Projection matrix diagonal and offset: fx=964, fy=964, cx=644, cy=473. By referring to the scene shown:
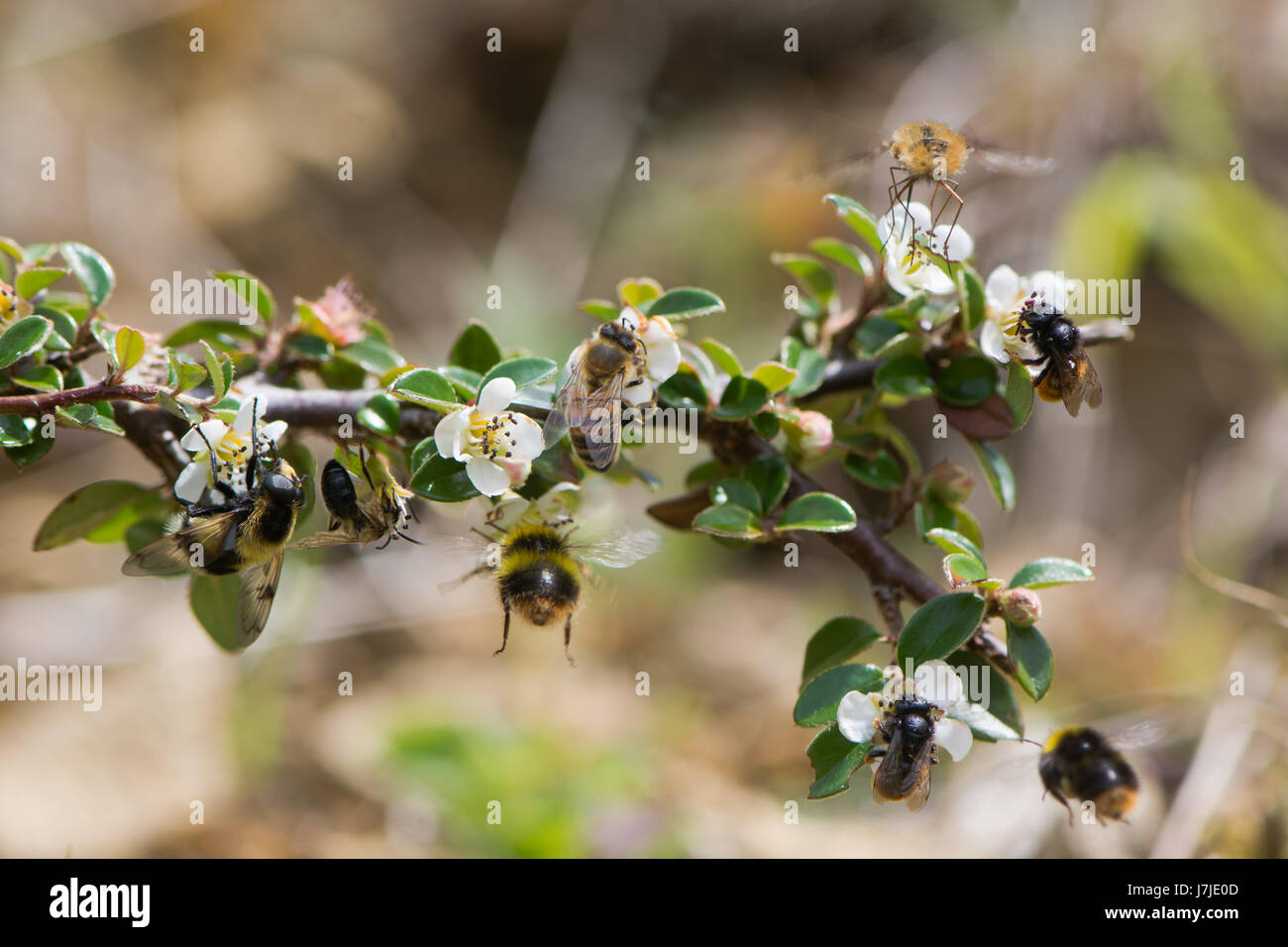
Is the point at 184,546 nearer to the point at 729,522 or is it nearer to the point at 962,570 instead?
the point at 729,522

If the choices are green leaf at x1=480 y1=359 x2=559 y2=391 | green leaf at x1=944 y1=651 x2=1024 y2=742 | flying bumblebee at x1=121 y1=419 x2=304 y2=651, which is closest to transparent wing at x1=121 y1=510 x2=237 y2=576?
flying bumblebee at x1=121 y1=419 x2=304 y2=651

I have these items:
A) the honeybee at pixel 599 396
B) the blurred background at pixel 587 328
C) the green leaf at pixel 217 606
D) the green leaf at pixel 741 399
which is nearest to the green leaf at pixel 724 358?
the green leaf at pixel 741 399

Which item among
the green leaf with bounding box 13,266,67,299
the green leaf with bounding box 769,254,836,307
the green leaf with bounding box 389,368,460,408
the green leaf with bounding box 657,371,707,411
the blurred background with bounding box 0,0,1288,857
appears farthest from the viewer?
the blurred background with bounding box 0,0,1288,857

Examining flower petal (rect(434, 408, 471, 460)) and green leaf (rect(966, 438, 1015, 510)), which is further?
green leaf (rect(966, 438, 1015, 510))

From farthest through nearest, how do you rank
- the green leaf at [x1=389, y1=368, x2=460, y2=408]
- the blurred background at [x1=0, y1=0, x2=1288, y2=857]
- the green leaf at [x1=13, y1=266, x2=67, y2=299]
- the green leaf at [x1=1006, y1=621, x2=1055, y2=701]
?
the blurred background at [x1=0, y1=0, x2=1288, y2=857]
the green leaf at [x1=13, y1=266, x2=67, y2=299]
the green leaf at [x1=1006, y1=621, x2=1055, y2=701]
the green leaf at [x1=389, y1=368, x2=460, y2=408]

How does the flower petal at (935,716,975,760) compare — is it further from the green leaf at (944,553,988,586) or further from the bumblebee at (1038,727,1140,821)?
the bumblebee at (1038,727,1140,821)

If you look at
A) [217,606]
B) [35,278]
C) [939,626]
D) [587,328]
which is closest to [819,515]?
[939,626]

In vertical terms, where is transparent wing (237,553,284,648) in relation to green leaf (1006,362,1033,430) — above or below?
below
